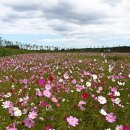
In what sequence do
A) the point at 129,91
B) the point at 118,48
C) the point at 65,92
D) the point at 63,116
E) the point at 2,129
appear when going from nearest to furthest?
the point at 2,129 < the point at 63,116 < the point at 65,92 < the point at 129,91 < the point at 118,48

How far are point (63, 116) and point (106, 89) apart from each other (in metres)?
3.58

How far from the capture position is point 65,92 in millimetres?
7254

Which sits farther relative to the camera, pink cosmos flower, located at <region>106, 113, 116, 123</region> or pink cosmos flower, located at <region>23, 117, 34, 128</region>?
pink cosmos flower, located at <region>106, 113, 116, 123</region>

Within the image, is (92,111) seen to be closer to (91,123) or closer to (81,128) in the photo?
(91,123)

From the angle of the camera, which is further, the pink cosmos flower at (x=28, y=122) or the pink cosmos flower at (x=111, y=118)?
the pink cosmos flower at (x=111, y=118)

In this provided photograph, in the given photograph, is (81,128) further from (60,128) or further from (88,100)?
(88,100)

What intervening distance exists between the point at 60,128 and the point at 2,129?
0.84 m

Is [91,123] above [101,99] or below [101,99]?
below

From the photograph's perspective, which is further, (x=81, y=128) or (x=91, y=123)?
(x=91, y=123)

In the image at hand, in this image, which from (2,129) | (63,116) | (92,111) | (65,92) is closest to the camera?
(2,129)

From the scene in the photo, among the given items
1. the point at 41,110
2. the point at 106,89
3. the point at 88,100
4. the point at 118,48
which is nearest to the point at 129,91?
the point at 106,89

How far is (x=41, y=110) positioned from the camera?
5.91 meters

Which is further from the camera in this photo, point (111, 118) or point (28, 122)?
point (111, 118)

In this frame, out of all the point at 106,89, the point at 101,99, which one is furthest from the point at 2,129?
the point at 106,89
